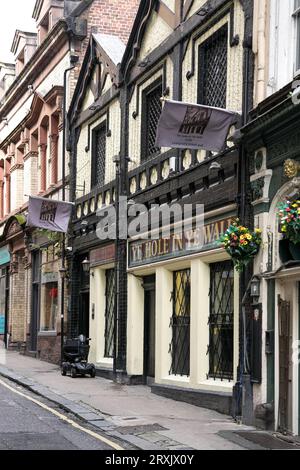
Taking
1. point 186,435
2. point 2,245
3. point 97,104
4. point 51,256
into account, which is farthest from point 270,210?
point 2,245

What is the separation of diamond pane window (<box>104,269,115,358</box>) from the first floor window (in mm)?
4497

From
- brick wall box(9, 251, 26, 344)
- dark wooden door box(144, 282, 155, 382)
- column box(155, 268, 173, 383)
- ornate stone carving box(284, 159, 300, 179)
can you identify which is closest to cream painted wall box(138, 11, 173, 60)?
column box(155, 268, 173, 383)

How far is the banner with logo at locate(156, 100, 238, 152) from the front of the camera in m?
12.8

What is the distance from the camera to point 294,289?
11.7m

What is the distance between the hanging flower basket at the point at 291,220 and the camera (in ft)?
35.7

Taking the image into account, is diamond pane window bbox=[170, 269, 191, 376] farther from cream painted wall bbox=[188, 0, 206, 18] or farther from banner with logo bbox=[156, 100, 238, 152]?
cream painted wall bbox=[188, 0, 206, 18]

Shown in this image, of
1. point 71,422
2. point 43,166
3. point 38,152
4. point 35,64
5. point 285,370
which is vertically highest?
point 35,64

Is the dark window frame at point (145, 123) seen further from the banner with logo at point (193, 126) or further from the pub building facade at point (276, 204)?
the pub building facade at point (276, 204)

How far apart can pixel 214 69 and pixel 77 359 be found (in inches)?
326

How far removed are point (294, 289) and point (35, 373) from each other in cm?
1076

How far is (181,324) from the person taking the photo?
16.1m

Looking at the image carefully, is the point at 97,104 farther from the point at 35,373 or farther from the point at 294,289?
the point at 294,289

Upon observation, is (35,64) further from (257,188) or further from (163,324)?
(257,188)

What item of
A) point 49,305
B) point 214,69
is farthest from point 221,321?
point 49,305
